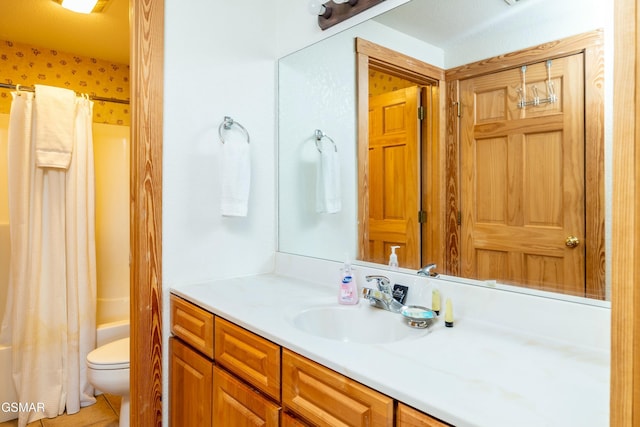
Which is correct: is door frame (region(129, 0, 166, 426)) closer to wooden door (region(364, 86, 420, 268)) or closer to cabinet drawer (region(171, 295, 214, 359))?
cabinet drawer (region(171, 295, 214, 359))

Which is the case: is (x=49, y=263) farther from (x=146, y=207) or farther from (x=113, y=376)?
(x=146, y=207)

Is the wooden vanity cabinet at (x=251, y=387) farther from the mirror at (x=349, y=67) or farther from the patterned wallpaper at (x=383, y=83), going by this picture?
the patterned wallpaper at (x=383, y=83)

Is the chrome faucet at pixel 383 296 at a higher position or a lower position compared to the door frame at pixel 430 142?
lower

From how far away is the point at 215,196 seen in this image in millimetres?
1758

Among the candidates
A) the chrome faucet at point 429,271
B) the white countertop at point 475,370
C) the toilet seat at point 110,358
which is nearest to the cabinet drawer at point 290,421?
the white countertop at point 475,370

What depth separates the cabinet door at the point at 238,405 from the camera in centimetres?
108

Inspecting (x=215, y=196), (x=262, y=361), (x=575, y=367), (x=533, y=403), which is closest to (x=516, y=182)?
(x=575, y=367)

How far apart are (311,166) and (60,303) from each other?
1686 mm

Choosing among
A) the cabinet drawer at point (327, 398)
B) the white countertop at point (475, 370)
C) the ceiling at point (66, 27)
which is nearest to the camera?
the white countertop at point (475, 370)

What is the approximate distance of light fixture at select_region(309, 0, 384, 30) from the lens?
1558 millimetres

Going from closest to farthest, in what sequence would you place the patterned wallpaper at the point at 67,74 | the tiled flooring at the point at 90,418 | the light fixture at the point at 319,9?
the light fixture at the point at 319,9, the tiled flooring at the point at 90,418, the patterned wallpaper at the point at 67,74

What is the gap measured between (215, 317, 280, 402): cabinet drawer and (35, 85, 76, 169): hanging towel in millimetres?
1610

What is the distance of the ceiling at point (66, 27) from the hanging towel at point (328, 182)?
5.10 feet

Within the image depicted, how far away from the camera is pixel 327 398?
893 millimetres
